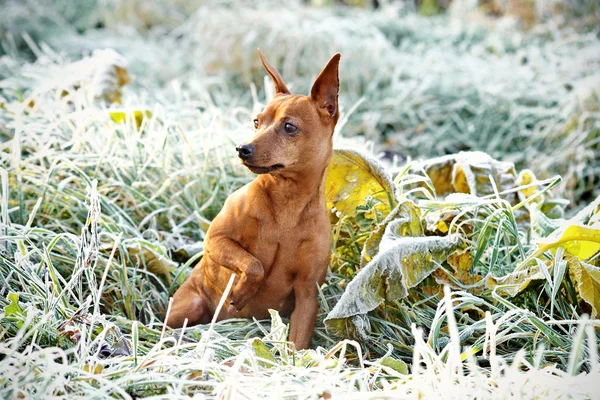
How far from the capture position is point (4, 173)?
78.9 inches

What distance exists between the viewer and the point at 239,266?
1980mm

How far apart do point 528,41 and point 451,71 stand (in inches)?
61.3

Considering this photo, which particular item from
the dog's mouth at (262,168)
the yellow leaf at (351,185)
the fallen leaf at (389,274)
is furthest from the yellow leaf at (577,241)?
the dog's mouth at (262,168)

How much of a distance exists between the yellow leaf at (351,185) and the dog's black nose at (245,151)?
21.9 inches

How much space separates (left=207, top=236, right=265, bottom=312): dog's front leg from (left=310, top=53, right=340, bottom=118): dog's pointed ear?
466 mm

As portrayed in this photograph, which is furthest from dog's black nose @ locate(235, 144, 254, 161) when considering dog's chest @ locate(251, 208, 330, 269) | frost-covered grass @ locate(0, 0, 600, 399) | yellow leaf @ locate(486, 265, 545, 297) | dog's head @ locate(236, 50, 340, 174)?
yellow leaf @ locate(486, 265, 545, 297)

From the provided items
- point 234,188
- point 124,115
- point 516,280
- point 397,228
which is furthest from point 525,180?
point 124,115

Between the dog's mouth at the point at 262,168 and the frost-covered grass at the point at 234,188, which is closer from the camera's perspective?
the frost-covered grass at the point at 234,188

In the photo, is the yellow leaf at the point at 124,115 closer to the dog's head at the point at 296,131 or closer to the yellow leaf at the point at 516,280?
the dog's head at the point at 296,131

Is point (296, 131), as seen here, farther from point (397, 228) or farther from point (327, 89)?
point (397, 228)

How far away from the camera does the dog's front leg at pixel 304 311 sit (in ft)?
6.75

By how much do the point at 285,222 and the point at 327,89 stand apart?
0.39 meters

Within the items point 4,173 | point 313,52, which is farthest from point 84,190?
point 313,52

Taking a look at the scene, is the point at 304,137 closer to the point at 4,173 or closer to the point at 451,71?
the point at 4,173
